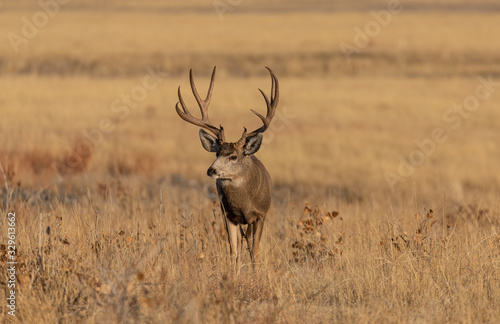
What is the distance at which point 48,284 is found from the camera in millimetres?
5914

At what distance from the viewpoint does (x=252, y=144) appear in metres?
7.57

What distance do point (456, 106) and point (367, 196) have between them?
1259 cm

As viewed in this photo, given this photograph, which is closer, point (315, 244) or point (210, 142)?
point (210, 142)

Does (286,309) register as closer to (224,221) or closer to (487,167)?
(224,221)

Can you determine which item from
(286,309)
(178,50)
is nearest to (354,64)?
(178,50)
